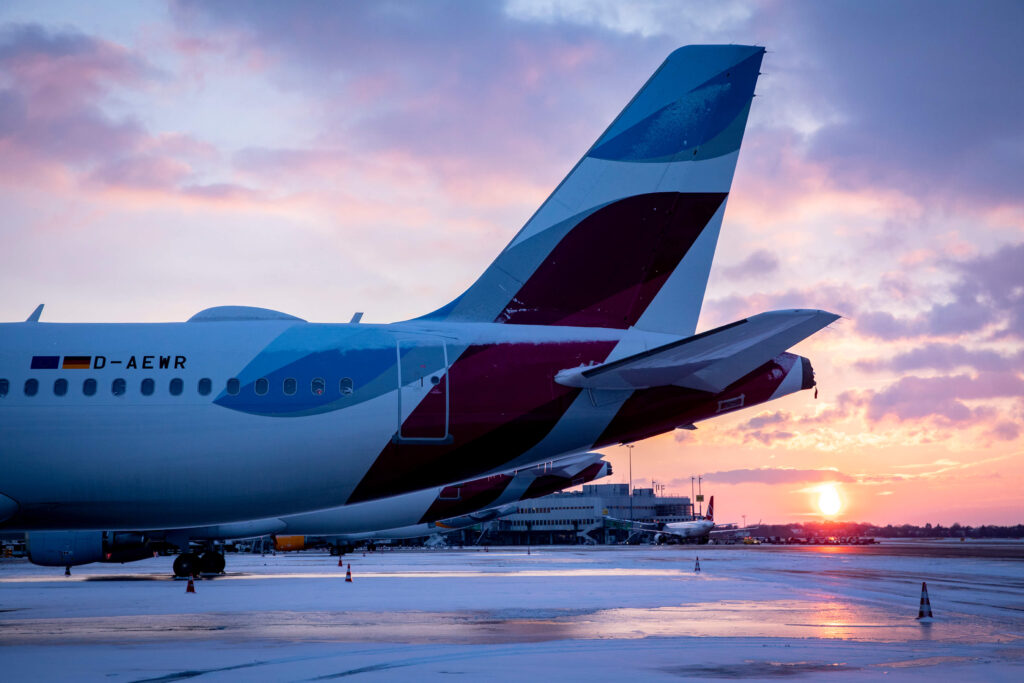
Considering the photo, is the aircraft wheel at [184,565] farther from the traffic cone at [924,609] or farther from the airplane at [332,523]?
the traffic cone at [924,609]

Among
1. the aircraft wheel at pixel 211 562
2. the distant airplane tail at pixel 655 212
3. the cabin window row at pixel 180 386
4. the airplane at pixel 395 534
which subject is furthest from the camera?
the airplane at pixel 395 534

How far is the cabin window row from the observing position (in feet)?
48.8

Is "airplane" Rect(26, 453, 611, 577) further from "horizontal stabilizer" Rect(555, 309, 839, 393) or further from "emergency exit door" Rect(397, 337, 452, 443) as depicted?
"horizontal stabilizer" Rect(555, 309, 839, 393)

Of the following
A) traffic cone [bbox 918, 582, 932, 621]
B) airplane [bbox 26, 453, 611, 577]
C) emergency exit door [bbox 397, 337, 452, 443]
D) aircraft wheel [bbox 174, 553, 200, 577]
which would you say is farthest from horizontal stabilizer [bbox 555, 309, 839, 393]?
aircraft wheel [bbox 174, 553, 200, 577]

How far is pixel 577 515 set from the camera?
16725 centimetres

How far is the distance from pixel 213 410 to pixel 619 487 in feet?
565

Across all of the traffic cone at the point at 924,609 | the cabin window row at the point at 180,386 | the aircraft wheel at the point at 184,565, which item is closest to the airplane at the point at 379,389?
the cabin window row at the point at 180,386

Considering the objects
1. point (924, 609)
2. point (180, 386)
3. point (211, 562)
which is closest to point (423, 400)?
point (180, 386)

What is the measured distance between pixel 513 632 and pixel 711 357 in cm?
679

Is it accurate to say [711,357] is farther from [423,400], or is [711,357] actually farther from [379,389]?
[379,389]

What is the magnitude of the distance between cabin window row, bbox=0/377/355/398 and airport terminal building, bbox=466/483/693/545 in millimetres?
141734

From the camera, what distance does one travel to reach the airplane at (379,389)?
14773 mm

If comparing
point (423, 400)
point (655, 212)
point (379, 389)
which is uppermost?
point (655, 212)

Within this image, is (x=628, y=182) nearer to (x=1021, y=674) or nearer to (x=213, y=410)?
(x=213, y=410)
